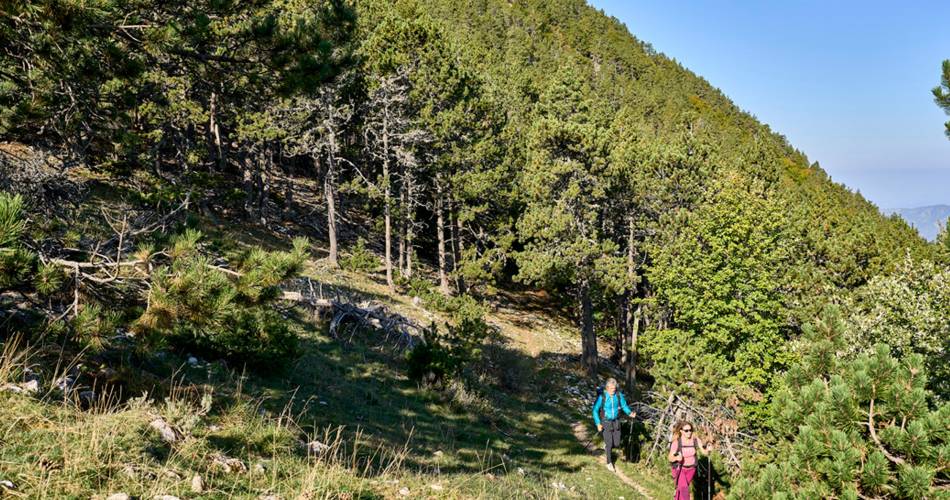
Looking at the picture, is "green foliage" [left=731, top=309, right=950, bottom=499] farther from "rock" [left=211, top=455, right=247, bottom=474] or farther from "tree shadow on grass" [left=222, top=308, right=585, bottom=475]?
"rock" [left=211, top=455, right=247, bottom=474]

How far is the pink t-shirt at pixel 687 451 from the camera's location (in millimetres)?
8680

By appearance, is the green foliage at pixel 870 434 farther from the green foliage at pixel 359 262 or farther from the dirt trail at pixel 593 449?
the green foliage at pixel 359 262

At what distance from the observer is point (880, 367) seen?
6.20 meters

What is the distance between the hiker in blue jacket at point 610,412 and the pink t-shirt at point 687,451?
4.28 ft

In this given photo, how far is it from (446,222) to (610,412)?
85.5ft

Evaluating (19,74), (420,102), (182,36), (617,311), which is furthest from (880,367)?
(420,102)

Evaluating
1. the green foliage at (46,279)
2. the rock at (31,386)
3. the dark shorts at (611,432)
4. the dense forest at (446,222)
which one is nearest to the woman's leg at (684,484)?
the dense forest at (446,222)

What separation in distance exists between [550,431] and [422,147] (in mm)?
16823

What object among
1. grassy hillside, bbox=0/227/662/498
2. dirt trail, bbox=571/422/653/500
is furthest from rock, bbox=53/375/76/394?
dirt trail, bbox=571/422/653/500

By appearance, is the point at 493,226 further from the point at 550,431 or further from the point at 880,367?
the point at 880,367

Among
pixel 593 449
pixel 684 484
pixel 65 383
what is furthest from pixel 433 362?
pixel 65 383

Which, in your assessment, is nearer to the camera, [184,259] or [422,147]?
[184,259]

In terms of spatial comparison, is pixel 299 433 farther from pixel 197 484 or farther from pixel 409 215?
pixel 409 215

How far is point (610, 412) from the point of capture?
10859mm
